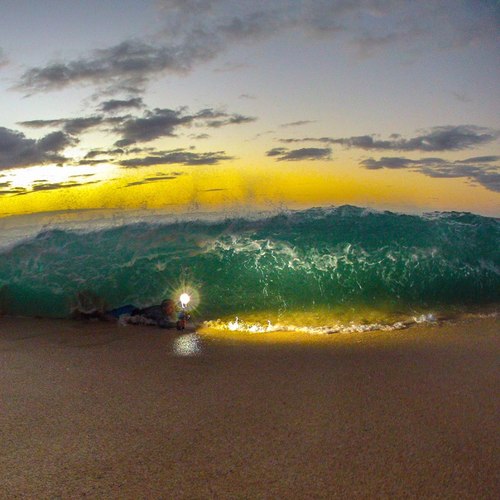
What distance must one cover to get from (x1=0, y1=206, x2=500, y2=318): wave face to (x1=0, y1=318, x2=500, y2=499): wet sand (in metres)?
3.02

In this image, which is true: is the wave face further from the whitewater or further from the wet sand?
the wet sand

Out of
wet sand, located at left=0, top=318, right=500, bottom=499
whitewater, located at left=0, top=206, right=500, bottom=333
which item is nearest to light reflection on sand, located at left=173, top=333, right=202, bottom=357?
wet sand, located at left=0, top=318, right=500, bottom=499

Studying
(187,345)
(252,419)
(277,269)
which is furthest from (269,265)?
(252,419)

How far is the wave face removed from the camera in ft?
33.2

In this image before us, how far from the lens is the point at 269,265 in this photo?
459 inches

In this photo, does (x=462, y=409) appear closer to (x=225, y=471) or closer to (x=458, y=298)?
(x=225, y=471)

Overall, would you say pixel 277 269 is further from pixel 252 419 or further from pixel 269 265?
pixel 252 419

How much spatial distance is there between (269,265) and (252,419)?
294 inches

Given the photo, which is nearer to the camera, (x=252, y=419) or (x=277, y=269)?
(x=252, y=419)

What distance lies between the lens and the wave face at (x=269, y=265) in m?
10.1

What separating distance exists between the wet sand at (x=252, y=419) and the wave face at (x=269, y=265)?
119 inches

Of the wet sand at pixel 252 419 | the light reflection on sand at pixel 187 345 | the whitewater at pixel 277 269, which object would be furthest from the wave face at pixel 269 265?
the wet sand at pixel 252 419

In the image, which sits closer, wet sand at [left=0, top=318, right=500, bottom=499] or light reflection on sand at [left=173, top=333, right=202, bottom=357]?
wet sand at [left=0, top=318, right=500, bottom=499]

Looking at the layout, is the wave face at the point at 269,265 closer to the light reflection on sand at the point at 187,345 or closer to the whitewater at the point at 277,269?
the whitewater at the point at 277,269
